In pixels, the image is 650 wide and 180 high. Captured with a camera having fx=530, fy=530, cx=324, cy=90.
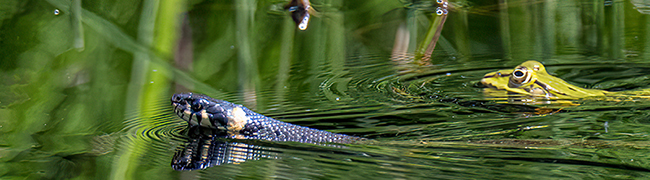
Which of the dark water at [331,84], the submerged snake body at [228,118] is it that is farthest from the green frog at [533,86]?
the submerged snake body at [228,118]

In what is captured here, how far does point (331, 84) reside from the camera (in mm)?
2758

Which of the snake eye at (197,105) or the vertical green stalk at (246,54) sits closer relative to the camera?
the snake eye at (197,105)

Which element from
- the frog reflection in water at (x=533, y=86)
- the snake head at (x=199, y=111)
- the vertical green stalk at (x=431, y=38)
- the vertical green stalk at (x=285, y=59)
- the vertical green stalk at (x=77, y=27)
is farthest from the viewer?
the vertical green stalk at (x=431, y=38)

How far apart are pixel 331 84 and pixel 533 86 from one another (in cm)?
100

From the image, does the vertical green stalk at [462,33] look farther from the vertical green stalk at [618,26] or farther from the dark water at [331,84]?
the vertical green stalk at [618,26]

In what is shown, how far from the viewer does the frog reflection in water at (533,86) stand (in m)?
2.51

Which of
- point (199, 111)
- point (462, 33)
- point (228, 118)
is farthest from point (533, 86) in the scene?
point (199, 111)

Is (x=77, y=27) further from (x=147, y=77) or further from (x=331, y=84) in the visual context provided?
(x=331, y=84)

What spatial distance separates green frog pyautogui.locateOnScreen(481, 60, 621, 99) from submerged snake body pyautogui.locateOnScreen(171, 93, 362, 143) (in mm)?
1140

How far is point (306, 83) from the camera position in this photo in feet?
9.06

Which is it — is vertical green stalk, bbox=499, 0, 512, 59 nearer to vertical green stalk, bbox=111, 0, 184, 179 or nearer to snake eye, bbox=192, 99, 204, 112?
vertical green stalk, bbox=111, 0, 184, 179

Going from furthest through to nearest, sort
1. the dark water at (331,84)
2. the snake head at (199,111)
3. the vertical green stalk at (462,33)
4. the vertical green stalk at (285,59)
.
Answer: the vertical green stalk at (462,33) → the vertical green stalk at (285,59) → the snake head at (199,111) → the dark water at (331,84)

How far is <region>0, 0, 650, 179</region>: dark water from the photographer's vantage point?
160 centimetres

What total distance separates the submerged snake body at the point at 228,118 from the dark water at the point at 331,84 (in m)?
0.07
